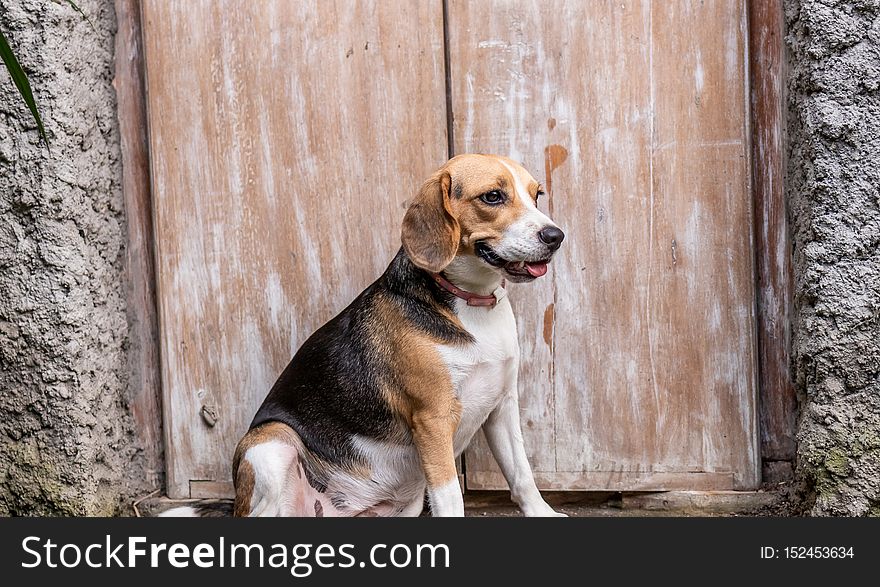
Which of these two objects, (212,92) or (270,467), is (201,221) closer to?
(212,92)

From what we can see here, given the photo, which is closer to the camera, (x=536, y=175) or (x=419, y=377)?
(x=419, y=377)

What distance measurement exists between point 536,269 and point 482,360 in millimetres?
381

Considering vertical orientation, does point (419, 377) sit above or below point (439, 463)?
above

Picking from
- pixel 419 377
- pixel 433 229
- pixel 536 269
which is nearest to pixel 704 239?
pixel 536 269

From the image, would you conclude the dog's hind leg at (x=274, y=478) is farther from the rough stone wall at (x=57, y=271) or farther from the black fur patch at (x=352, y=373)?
the rough stone wall at (x=57, y=271)

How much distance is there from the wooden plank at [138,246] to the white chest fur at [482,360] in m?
1.52

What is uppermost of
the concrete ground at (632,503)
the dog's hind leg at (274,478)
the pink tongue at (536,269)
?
the pink tongue at (536,269)

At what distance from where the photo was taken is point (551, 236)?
2.91m

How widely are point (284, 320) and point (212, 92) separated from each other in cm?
101

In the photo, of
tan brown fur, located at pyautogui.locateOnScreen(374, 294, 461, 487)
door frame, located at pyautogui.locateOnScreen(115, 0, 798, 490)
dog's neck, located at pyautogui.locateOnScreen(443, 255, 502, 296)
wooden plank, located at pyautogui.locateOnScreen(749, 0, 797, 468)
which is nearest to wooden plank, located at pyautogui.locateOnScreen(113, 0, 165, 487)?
door frame, located at pyautogui.locateOnScreen(115, 0, 798, 490)

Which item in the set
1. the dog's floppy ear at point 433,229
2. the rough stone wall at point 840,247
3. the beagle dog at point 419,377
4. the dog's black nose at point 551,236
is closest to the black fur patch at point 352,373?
the beagle dog at point 419,377

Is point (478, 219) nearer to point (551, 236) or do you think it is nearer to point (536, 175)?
point (551, 236)

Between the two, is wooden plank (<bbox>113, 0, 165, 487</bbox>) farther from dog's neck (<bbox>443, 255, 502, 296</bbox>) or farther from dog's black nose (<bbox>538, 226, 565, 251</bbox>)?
dog's black nose (<bbox>538, 226, 565, 251</bbox>)

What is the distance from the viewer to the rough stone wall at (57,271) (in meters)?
3.47
